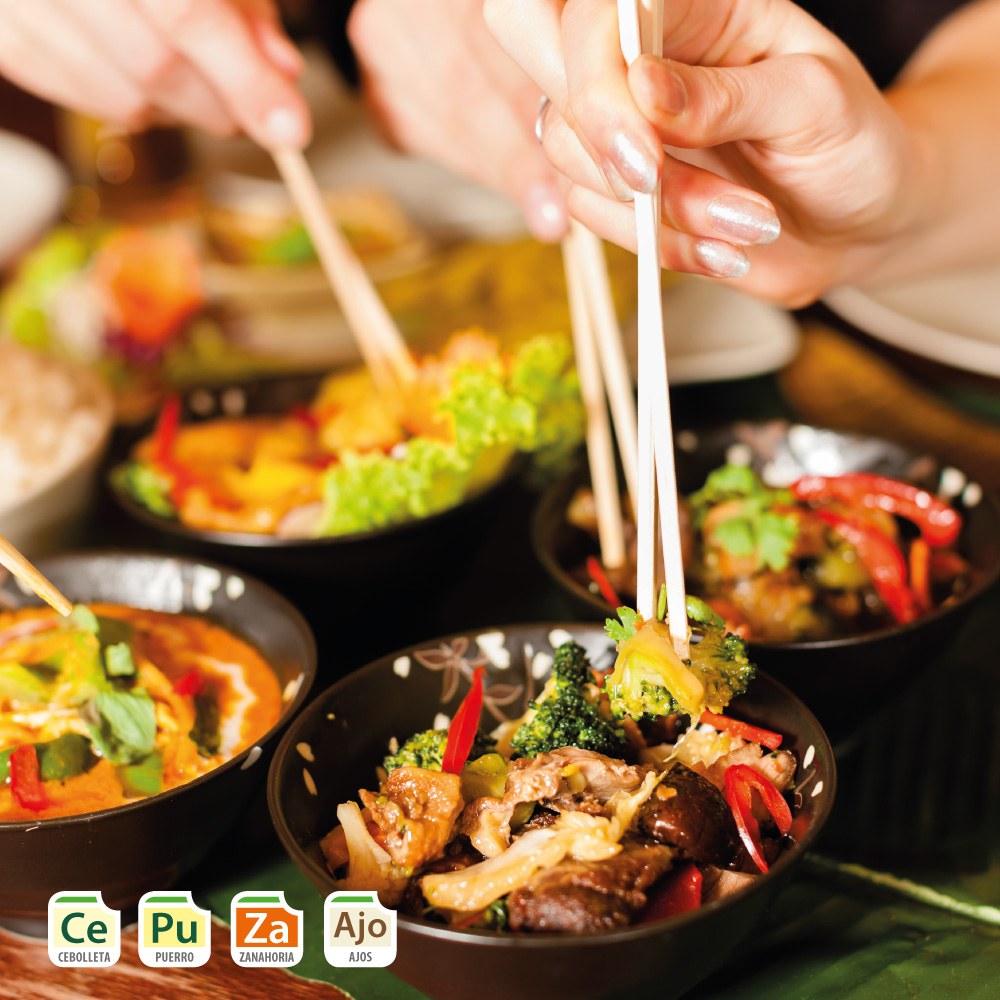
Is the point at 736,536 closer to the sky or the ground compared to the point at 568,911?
closer to the sky

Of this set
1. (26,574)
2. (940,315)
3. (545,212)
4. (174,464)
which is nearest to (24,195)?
(174,464)

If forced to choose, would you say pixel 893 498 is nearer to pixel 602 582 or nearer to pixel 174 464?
→ pixel 602 582

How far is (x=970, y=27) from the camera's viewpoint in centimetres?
240

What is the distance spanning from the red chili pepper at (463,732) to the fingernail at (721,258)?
652 millimetres

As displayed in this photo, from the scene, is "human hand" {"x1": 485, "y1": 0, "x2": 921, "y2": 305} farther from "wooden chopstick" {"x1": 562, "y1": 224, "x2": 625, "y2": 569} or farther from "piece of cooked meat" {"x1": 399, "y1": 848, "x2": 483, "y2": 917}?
"piece of cooked meat" {"x1": 399, "y1": 848, "x2": 483, "y2": 917}

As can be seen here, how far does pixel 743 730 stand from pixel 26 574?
1.03m

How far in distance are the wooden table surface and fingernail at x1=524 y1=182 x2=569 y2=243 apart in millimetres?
1350

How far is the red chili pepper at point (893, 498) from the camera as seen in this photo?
1819 millimetres

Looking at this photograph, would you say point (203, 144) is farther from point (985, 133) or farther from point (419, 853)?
point (419, 853)

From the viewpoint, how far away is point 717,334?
272 cm

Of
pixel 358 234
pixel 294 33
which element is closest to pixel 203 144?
pixel 294 33

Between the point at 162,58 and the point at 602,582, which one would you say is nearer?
the point at 602,582

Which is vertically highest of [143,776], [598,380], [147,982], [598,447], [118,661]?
[598,380]

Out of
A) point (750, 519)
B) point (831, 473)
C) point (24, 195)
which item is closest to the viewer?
point (750, 519)
